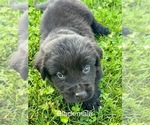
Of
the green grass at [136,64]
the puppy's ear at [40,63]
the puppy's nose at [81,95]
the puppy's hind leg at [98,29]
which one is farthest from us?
the puppy's hind leg at [98,29]

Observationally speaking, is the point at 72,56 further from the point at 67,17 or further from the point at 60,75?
the point at 67,17

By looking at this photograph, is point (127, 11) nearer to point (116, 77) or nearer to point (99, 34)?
point (99, 34)

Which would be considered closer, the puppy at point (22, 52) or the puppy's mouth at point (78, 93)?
the puppy's mouth at point (78, 93)

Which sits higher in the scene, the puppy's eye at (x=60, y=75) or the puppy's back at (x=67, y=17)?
the puppy's back at (x=67, y=17)

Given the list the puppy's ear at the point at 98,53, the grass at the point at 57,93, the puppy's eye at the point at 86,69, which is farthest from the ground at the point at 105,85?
the puppy's eye at the point at 86,69

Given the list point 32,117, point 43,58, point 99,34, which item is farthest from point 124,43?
point 32,117

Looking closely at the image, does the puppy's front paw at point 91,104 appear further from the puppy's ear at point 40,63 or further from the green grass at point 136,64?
the puppy's ear at point 40,63

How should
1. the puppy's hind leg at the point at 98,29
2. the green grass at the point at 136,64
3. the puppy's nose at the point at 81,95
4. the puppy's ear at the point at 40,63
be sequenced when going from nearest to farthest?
the puppy's nose at the point at 81,95
the puppy's ear at the point at 40,63
the green grass at the point at 136,64
the puppy's hind leg at the point at 98,29

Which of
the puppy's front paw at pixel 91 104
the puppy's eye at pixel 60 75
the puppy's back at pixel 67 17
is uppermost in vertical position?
the puppy's back at pixel 67 17

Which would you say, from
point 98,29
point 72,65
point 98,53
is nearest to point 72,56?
point 72,65
